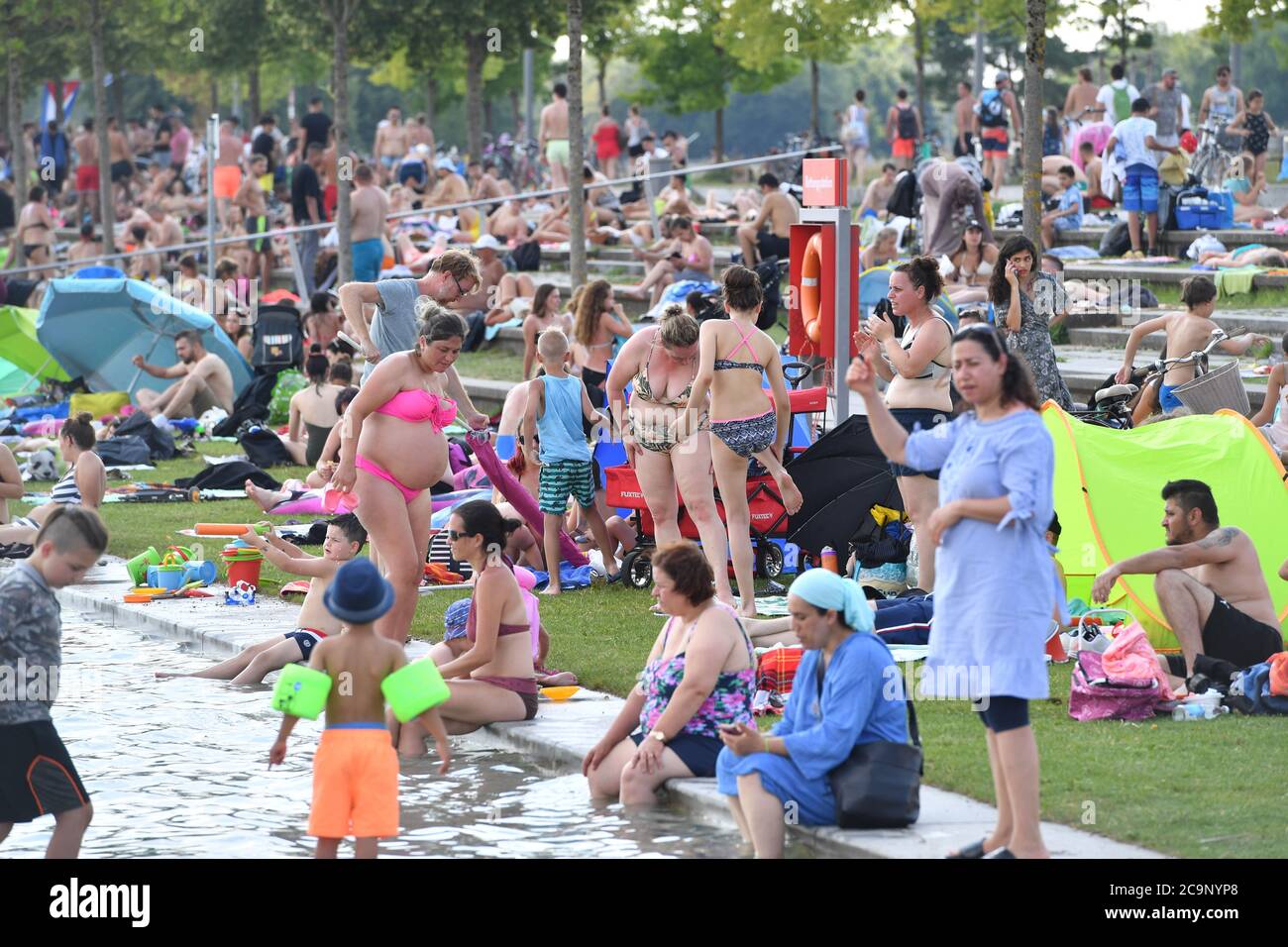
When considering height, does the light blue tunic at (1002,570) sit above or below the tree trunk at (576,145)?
below

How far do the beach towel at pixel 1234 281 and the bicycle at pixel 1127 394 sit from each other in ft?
20.0

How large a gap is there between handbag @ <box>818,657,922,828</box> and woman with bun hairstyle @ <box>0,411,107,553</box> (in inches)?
322

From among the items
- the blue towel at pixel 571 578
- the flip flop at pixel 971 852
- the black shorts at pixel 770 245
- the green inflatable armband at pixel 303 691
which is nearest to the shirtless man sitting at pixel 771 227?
the black shorts at pixel 770 245

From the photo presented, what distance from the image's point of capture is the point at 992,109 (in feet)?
92.4

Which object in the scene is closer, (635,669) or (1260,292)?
(635,669)

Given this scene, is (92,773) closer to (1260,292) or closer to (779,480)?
(779,480)

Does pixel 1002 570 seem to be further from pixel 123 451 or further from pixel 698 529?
pixel 123 451

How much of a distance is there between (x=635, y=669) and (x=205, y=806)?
99.5 inches

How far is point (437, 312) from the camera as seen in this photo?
952 centimetres

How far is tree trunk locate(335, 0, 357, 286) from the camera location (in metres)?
20.7

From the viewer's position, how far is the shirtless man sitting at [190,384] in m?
20.5

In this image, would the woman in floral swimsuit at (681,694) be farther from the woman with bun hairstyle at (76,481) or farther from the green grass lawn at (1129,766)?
the woman with bun hairstyle at (76,481)

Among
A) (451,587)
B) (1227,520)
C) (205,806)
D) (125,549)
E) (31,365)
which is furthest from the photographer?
(31,365)
